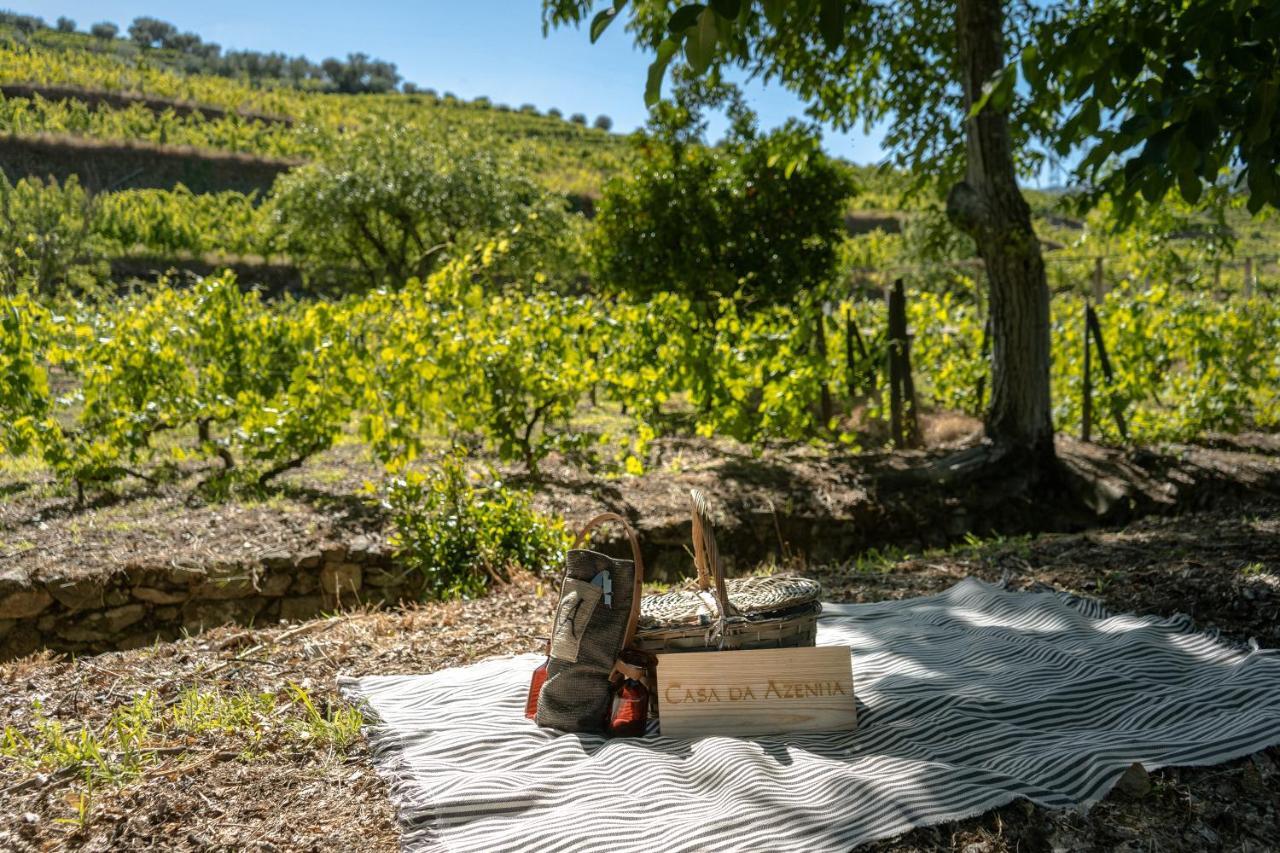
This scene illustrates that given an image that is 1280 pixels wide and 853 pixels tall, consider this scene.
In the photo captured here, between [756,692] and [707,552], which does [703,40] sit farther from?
[756,692]

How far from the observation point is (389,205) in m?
14.1

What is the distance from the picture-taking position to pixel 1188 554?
3502 mm

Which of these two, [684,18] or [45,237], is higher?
[45,237]

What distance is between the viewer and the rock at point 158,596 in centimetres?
401

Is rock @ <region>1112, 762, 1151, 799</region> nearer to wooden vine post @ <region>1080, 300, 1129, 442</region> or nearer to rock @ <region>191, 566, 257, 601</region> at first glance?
rock @ <region>191, 566, 257, 601</region>

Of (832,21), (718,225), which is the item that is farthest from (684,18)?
(718,225)

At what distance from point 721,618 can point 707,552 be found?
17 cm

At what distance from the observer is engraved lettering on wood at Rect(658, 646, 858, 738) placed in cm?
219

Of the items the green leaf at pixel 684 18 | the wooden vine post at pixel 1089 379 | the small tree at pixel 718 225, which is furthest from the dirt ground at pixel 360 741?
the small tree at pixel 718 225

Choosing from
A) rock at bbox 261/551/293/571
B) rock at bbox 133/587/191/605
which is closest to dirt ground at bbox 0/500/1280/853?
rock at bbox 261/551/293/571

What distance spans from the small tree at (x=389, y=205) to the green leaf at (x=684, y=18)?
40.2 feet

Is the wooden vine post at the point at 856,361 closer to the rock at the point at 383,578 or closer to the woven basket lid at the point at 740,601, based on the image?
the rock at the point at 383,578

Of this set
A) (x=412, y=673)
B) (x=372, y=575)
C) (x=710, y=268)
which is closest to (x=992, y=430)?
(x=710, y=268)

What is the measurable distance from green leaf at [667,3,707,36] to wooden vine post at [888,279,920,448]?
17.5 ft
